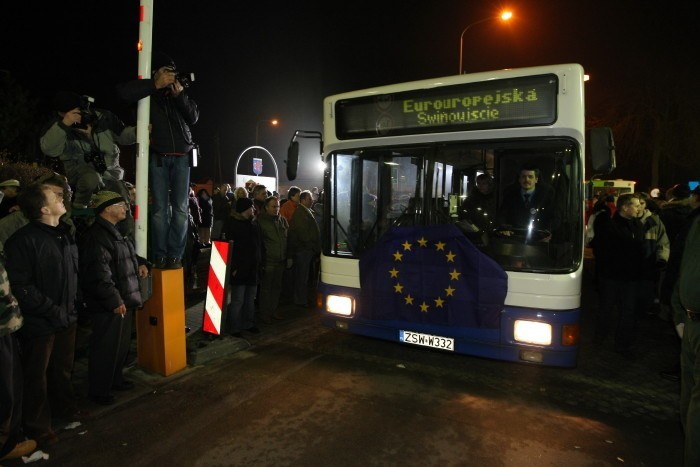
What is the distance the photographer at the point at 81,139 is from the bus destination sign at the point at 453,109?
245 centimetres

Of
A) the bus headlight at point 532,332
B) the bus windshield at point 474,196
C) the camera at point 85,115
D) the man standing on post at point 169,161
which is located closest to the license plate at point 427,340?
the bus headlight at point 532,332

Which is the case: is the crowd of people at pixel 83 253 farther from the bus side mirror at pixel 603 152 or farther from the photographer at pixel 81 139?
the bus side mirror at pixel 603 152

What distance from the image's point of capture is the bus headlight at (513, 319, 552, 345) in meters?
4.24

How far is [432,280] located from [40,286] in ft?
10.8

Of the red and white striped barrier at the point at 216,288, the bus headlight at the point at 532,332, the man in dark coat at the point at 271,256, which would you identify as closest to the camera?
the bus headlight at the point at 532,332

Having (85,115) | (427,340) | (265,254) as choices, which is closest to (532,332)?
(427,340)

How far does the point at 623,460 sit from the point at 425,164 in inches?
118

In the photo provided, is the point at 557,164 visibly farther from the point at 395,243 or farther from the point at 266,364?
the point at 266,364

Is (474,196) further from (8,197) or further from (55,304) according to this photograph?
(8,197)

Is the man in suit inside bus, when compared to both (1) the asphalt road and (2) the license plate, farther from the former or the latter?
(1) the asphalt road

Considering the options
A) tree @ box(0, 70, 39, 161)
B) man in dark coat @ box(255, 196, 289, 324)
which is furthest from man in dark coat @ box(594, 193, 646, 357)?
tree @ box(0, 70, 39, 161)

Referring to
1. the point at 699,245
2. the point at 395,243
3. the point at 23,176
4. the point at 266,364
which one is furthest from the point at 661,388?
the point at 23,176

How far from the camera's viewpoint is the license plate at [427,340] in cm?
464

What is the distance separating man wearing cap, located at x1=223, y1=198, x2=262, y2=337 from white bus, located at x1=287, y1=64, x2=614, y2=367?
148cm
